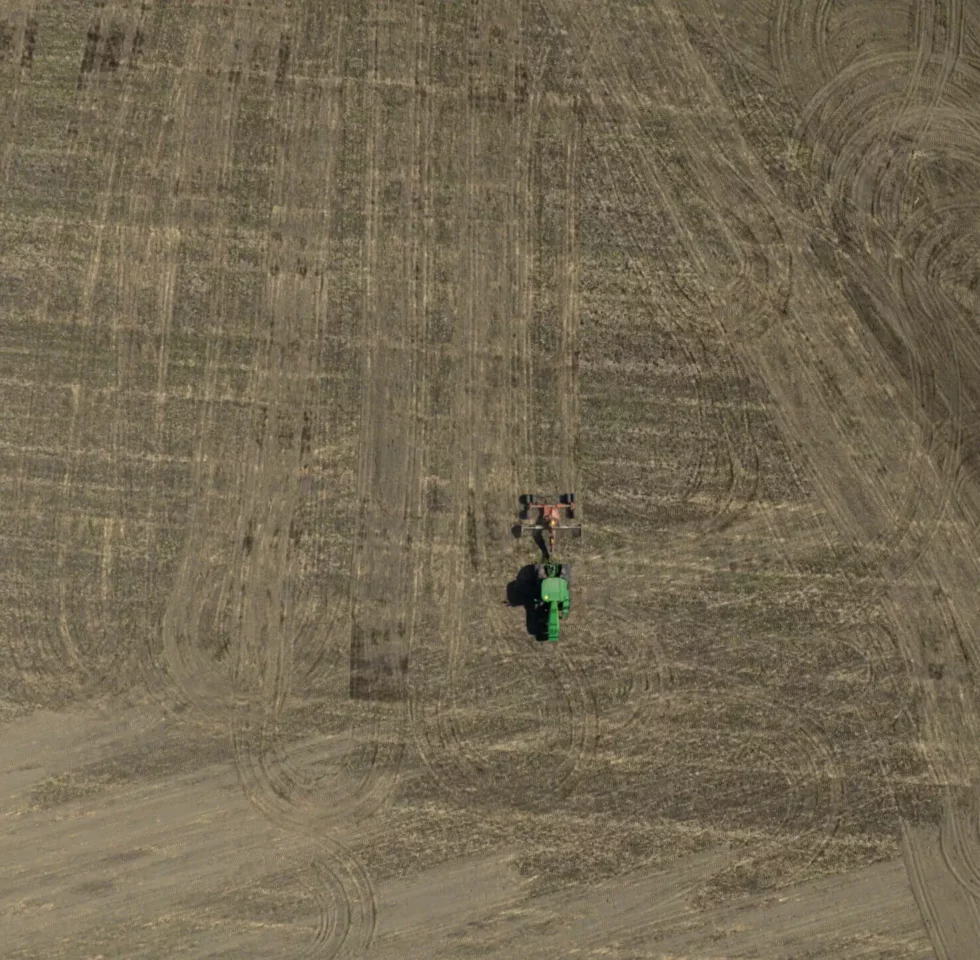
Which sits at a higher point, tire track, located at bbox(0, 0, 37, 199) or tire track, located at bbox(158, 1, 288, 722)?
tire track, located at bbox(0, 0, 37, 199)

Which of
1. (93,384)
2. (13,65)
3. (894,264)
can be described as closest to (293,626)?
(93,384)

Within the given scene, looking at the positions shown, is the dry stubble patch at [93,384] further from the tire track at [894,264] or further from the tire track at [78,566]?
the tire track at [894,264]

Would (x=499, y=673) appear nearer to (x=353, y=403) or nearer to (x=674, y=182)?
(x=353, y=403)

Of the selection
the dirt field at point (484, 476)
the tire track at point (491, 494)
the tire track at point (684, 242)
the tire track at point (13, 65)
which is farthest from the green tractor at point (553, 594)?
the tire track at point (13, 65)

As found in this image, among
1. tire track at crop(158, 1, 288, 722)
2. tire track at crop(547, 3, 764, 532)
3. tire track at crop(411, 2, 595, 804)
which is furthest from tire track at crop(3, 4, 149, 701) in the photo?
tire track at crop(547, 3, 764, 532)

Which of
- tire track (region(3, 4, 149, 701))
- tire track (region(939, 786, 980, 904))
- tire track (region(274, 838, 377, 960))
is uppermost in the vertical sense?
tire track (region(3, 4, 149, 701))

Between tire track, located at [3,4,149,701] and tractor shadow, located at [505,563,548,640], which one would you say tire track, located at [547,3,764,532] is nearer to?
tractor shadow, located at [505,563,548,640]
